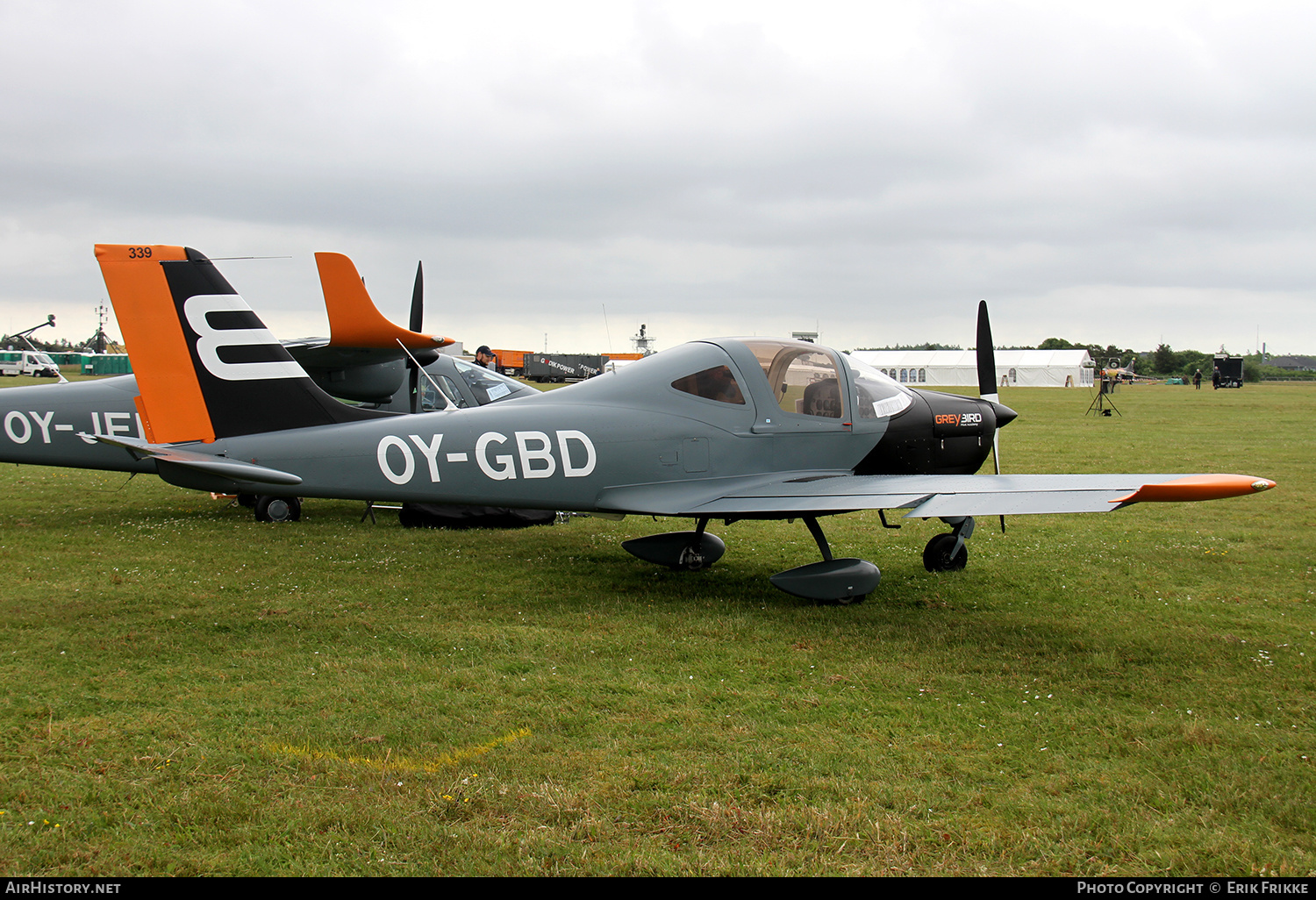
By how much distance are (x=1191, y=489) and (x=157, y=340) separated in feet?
24.7

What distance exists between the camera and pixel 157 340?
6.91m

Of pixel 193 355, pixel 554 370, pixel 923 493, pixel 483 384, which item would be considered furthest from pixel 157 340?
pixel 554 370

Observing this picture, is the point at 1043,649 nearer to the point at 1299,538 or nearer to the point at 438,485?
the point at 438,485

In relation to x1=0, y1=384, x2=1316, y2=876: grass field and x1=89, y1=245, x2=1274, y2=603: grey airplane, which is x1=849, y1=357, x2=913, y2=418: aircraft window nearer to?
x1=89, y1=245, x2=1274, y2=603: grey airplane

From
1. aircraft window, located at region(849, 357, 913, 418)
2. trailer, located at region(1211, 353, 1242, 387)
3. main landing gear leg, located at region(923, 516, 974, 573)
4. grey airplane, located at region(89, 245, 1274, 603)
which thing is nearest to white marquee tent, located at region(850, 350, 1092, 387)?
trailer, located at region(1211, 353, 1242, 387)

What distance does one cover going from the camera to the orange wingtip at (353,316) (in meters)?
9.59

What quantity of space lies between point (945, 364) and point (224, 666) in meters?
85.8

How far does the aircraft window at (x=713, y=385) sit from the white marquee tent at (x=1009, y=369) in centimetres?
7419

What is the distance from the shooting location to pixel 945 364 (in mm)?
84688

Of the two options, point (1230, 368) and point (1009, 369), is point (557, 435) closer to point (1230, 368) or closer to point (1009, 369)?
point (1009, 369)

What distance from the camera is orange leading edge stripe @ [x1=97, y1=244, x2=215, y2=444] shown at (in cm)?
684

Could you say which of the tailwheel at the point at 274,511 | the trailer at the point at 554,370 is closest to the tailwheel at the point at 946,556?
the tailwheel at the point at 274,511
